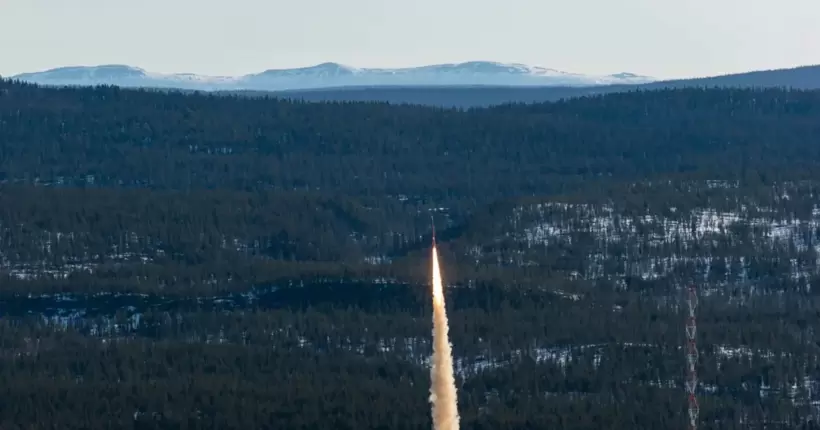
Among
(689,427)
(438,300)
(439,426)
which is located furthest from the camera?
(689,427)

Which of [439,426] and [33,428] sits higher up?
[439,426]

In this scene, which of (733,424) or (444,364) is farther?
(733,424)

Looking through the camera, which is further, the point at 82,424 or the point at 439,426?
the point at 82,424

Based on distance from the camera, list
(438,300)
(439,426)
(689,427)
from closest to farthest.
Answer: (439,426) → (438,300) → (689,427)

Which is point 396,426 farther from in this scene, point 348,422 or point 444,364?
point 444,364

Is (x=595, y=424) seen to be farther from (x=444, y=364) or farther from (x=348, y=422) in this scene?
(x=444, y=364)

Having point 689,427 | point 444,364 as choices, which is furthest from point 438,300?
point 689,427

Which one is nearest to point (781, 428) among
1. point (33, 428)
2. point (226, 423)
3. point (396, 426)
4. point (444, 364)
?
point (396, 426)

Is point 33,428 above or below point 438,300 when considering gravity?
below
